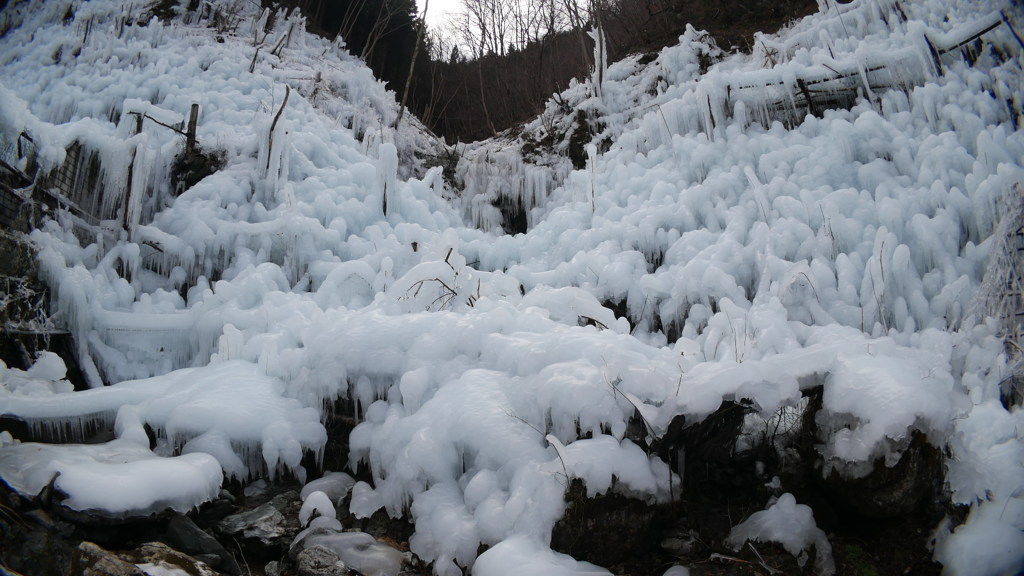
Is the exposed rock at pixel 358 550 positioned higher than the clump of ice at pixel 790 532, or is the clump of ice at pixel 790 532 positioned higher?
the clump of ice at pixel 790 532

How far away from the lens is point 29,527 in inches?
85.1

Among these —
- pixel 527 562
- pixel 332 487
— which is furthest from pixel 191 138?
pixel 527 562

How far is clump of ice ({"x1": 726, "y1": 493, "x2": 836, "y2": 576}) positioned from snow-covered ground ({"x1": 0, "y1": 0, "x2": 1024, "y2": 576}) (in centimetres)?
2

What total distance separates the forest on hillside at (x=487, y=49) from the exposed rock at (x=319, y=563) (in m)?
8.87

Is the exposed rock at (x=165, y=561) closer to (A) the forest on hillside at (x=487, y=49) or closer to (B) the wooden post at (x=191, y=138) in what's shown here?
(B) the wooden post at (x=191, y=138)

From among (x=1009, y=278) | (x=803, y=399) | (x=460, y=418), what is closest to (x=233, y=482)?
(x=460, y=418)

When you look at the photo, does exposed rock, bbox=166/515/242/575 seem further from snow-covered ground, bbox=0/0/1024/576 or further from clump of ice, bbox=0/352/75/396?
clump of ice, bbox=0/352/75/396

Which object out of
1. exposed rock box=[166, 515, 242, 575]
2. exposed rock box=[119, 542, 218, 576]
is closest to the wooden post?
Answer: exposed rock box=[166, 515, 242, 575]

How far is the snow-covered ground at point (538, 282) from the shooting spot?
2.40m

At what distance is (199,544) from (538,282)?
3642 millimetres

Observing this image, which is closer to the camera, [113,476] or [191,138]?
[113,476]

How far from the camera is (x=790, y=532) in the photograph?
7.52 ft

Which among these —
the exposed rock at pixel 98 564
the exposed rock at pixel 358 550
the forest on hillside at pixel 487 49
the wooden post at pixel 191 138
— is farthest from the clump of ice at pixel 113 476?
the forest on hillside at pixel 487 49

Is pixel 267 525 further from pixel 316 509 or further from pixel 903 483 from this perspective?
pixel 903 483
